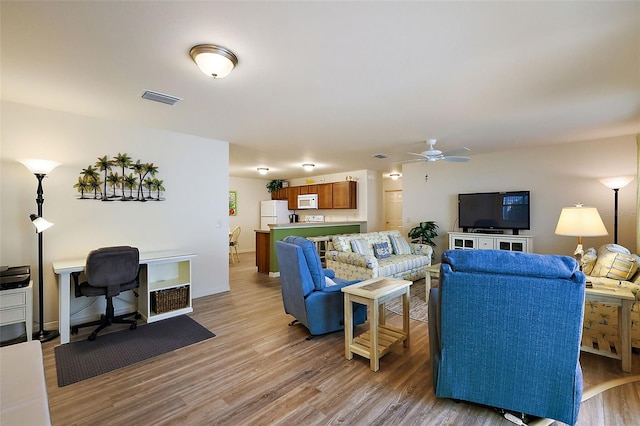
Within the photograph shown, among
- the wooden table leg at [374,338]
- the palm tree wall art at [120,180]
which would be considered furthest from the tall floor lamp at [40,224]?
the wooden table leg at [374,338]

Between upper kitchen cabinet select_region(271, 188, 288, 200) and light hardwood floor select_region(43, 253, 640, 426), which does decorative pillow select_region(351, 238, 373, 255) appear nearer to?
light hardwood floor select_region(43, 253, 640, 426)

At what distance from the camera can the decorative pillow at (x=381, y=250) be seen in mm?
5056

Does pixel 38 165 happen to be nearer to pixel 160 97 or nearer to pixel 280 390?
pixel 160 97

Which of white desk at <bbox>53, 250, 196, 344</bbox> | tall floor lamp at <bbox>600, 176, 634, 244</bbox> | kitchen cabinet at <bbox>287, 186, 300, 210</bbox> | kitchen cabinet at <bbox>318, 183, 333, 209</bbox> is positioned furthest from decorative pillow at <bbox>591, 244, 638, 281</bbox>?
kitchen cabinet at <bbox>287, 186, 300, 210</bbox>

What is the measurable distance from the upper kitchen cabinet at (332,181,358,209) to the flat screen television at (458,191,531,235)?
268cm

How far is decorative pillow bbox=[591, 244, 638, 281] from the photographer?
2.77m

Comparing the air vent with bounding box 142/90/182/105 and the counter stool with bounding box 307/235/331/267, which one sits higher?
the air vent with bounding box 142/90/182/105

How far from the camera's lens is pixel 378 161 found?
6.24 meters

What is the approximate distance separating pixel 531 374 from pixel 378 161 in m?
5.07

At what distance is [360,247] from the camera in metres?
4.86

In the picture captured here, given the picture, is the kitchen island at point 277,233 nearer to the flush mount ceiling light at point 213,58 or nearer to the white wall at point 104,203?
the white wall at point 104,203

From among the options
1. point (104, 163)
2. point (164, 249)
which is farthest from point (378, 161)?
point (104, 163)

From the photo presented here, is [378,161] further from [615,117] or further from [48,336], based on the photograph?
[48,336]

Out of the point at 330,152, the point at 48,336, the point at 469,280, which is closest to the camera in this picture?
the point at 469,280
